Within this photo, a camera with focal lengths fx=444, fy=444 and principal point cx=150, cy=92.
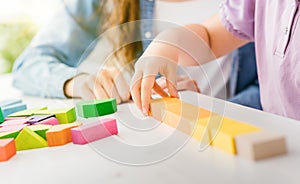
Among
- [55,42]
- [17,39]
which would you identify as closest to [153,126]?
[55,42]

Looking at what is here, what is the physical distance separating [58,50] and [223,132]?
608 mm

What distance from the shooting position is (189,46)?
2.29ft

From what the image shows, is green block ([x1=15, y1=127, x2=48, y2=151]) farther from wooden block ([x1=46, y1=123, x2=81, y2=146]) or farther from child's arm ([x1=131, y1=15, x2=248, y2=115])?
child's arm ([x1=131, y1=15, x2=248, y2=115])

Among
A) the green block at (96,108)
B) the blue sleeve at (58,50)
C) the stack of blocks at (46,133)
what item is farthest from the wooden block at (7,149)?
the blue sleeve at (58,50)

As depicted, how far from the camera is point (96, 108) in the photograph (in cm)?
54

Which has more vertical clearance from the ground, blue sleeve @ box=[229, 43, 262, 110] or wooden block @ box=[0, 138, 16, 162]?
wooden block @ box=[0, 138, 16, 162]

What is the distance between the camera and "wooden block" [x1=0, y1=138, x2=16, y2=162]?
0.41 meters

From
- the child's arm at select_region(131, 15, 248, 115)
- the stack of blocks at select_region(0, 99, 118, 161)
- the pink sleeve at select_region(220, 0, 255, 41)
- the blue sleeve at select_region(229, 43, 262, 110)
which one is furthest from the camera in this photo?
the blue sleeve at select_region(229, 43, 262, 110)

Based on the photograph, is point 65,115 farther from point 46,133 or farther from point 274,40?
point 274,40

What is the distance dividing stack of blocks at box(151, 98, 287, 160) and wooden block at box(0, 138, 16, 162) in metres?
0.16

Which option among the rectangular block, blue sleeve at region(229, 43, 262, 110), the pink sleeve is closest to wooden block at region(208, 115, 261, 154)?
the rectangular block

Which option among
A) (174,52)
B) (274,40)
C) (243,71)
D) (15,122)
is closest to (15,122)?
(15,122)

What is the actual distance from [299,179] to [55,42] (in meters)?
0.70

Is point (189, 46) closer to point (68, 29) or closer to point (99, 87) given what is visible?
point (99, 87)
